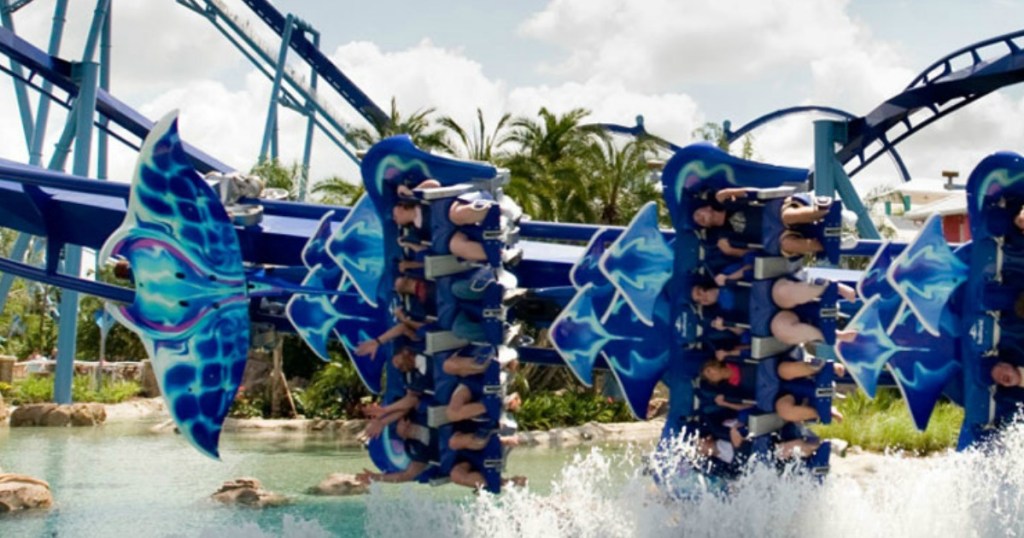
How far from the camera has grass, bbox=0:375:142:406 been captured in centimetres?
2102

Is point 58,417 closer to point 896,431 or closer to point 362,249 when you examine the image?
point 896,431

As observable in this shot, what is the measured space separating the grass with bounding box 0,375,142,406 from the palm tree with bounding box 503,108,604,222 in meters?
8.14

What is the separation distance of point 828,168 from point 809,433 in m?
9.13

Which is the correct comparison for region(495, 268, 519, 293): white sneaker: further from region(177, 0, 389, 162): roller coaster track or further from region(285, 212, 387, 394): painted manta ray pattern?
region(177, 0, 389, 162): roller coaster track

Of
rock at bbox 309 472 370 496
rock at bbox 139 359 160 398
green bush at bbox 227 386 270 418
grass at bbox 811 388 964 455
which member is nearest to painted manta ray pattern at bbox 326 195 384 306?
rock at bbox 309 472 370 496

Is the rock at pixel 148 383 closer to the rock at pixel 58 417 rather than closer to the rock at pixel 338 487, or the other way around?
the rock at pixel 58 417

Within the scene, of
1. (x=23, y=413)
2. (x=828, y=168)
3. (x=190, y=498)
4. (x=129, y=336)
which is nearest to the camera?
(x=190, y=498)

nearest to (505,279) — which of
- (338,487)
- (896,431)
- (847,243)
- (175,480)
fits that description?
(847,243)

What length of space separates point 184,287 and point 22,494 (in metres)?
4.83

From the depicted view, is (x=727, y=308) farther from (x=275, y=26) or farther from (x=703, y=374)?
(x=275, y=26)

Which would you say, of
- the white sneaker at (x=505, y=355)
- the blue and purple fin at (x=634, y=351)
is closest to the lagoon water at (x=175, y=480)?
the white sneaker at (x=505, y=355)

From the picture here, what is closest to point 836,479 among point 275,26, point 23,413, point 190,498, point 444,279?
point 444,279

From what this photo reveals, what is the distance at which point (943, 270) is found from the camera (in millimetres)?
7098

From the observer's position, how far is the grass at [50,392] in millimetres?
21016
